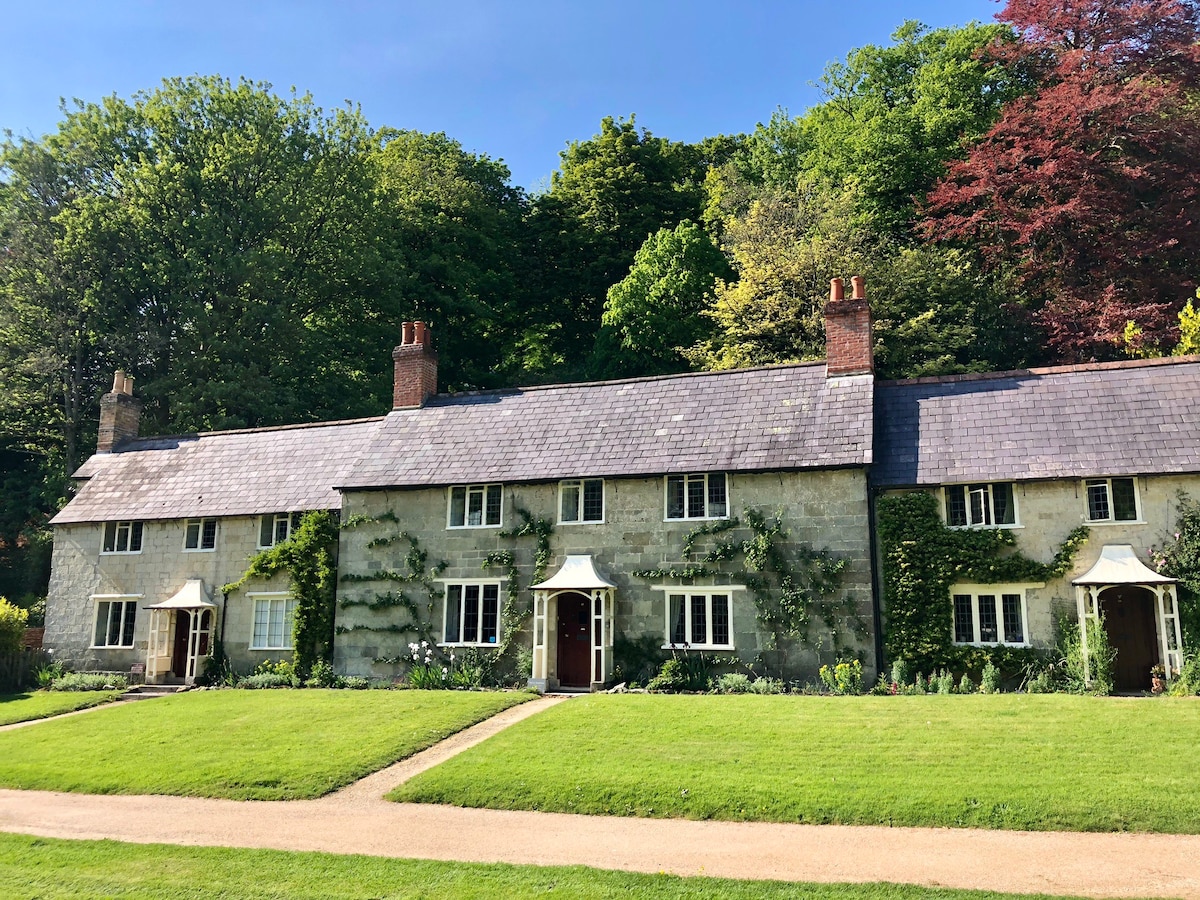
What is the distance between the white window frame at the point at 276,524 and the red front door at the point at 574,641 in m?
8.82

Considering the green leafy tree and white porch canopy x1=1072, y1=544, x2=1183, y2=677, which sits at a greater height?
the green leafy tree

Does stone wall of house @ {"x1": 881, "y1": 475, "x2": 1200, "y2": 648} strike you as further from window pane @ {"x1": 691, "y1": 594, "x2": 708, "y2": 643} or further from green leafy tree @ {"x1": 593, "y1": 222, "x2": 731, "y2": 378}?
green leafy tree @ {"x1": 593, "y1": 222, "x2": 731, "y2": 378}

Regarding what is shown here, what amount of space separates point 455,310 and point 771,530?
30.2 meters

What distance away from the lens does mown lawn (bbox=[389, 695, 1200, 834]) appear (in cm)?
1238

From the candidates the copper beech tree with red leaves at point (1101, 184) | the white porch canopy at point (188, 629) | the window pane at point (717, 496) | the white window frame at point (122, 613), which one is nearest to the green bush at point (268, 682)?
the white porch canopy at point (188, 629)

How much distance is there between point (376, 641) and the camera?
84.9ft

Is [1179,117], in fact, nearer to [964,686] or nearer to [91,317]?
[964,686]

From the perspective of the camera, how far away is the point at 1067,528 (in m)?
21.7

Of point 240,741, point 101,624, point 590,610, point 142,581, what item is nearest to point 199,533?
point 142,581

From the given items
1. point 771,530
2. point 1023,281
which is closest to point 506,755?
point 771,530

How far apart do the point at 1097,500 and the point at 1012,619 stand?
3.28m

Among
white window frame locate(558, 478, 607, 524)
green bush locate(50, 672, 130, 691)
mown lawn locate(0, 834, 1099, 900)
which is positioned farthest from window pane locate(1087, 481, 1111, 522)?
green bush locate(50, 672, 130, 691)

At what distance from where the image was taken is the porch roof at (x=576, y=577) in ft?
77.9

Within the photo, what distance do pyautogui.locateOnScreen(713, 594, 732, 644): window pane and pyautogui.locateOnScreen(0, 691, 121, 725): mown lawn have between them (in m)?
16.0
